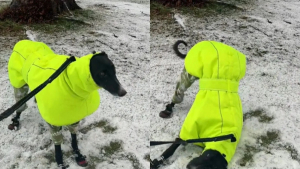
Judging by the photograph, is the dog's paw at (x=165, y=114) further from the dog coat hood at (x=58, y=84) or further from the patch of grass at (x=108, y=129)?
the dog coat hood at (x=58, y=84)

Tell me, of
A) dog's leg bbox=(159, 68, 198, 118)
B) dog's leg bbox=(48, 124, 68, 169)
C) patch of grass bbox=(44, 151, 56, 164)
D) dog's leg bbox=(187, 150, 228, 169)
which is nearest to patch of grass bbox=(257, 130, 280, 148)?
dog's leg bbox=(187, 150, 228, 169)

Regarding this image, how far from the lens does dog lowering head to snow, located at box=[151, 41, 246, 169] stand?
2770 millimetres

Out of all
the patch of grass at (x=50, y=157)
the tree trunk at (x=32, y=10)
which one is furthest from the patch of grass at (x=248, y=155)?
the tree trunk at (x=32, y=10)

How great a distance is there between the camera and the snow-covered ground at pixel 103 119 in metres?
3.20

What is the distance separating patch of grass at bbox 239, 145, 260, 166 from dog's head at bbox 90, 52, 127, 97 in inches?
66.0

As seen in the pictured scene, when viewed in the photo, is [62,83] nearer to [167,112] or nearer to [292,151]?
[167,112]

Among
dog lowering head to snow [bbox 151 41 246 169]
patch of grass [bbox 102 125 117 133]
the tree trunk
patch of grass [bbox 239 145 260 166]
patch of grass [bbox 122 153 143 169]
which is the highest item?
the tree trunk

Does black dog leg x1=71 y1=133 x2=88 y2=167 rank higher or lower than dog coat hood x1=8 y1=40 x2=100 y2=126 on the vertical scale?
lower

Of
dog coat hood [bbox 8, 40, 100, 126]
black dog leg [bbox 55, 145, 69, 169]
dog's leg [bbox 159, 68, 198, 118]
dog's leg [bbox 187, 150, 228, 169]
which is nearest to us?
dog coat hood [bbox 8, 40, 100, 126]

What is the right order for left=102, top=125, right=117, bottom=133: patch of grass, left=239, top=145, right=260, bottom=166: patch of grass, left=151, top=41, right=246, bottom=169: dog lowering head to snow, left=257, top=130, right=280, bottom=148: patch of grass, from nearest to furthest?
1. left=151, top=41, right=246, bottom=169: dog lowering head to snow
2. left=239, top=145, right=260, bottom=166: patch of grass
3. left=257, top=130, right=280, bottom=148: patch of grass
4. left=102, top=125, right=117, bottom=133: patch of grass

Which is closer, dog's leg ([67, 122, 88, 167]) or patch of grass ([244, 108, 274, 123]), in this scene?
dog's leg ([67, 122, 88, 167])

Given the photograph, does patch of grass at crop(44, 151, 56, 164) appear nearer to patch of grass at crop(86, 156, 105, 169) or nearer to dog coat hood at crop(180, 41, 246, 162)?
patch of grass at crop(86, 156, 105, 169)

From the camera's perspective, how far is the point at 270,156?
316cm

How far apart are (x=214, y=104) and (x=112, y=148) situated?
4.19ft
